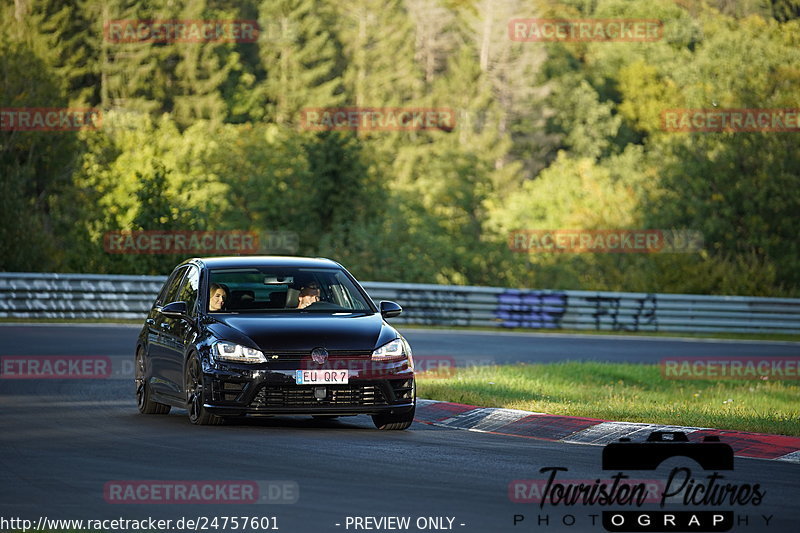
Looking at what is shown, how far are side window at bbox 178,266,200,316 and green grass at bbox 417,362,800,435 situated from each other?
129 inches

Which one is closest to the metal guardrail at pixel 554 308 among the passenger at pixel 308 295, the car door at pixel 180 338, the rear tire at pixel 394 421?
the car door at pixel 180 338

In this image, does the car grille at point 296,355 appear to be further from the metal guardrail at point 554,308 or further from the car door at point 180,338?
the metal guardrail at point 554,308

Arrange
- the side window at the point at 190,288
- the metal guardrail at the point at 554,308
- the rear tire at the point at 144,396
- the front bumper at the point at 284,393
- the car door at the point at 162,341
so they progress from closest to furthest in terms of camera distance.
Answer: the front bumper at the point at 284,393
the side window at the point at 190,288
the car door at the point at 162,341
the rear tire at the point at 144,396
the metal guardrail at the point at 554,308

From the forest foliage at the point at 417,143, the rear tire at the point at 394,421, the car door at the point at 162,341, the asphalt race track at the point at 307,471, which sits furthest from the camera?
the forest foliage at the point at 417,143

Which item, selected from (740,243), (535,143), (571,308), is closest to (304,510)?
(571,308)

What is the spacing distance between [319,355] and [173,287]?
3196 millimetres

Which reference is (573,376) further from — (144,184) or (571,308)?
(144,184)

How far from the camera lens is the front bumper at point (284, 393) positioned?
14133 mm

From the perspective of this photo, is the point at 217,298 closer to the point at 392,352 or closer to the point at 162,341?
the point at 162,341

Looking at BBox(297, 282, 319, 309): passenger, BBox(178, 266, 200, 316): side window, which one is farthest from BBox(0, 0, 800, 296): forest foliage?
BBox(297, 282, 319, 309): passenger

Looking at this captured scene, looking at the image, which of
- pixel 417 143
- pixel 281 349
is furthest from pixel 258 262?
pixel 417 143

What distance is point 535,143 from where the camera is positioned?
325 ft

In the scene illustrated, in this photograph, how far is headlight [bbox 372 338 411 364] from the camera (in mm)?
14445

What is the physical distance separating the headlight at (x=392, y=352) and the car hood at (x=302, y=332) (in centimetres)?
5
